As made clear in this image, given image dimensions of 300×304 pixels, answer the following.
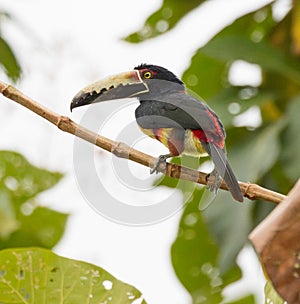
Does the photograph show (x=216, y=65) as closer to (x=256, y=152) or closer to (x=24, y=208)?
(x=256, y=152)

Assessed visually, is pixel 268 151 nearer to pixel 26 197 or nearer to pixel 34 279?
pixel 26 197

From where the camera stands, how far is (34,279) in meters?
1.35

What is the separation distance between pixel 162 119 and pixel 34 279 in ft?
1.22

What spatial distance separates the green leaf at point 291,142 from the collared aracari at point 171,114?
1.35 metres

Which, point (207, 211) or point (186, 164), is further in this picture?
point (207, 211)

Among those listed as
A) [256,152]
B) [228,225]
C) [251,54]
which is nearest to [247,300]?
[228,225]

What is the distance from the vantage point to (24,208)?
297 centimetres

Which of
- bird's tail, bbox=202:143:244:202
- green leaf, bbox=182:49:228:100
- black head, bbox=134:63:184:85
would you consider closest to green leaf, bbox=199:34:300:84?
green leaf, bbox=182:49:228:100

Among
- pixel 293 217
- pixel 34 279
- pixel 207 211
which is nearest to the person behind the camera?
pixel 293 217

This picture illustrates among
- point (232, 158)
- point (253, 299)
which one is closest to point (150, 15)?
point (232, 158)

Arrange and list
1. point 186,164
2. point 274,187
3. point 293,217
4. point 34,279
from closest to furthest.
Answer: point 293,217
point 186,164
point 34,279
point 274,187

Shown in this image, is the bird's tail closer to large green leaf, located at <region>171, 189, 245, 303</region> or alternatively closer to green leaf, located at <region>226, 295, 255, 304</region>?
green leaf, located at <region>226, 295, 255, 304</region>

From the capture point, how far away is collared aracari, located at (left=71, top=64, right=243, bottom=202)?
1.13m

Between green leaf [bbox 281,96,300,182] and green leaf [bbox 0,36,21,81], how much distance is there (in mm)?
861
